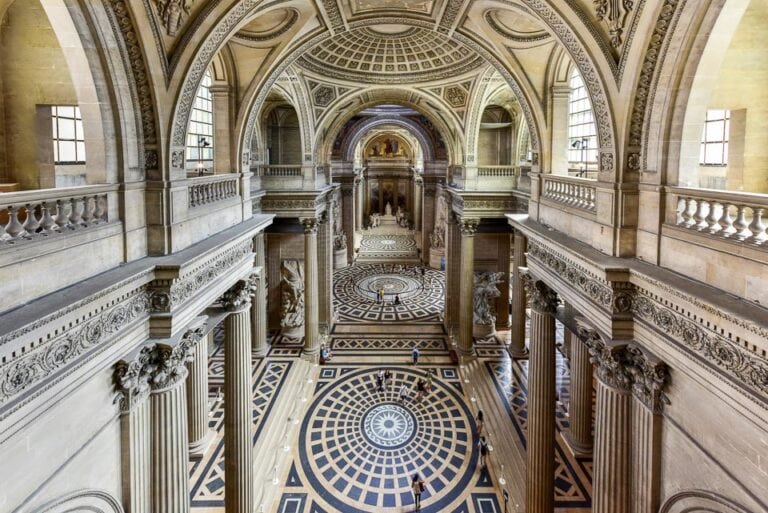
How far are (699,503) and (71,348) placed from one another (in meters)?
A: 6.87

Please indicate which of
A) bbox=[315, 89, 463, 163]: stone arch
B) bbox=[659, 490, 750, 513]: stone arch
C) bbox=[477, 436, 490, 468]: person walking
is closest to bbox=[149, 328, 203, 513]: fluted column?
bbox=[659, 490, 750, 513]: stone arch

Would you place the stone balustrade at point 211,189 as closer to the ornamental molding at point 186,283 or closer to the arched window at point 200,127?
the ornamental molding at point 186,283

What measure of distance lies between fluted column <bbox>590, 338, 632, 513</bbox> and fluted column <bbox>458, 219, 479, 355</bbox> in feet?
41.0

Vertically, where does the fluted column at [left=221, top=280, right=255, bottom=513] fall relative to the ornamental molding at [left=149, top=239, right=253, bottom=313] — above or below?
below

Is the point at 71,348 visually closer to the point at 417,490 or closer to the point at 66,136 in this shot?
the point at 66,136

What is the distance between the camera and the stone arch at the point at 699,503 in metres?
5.01

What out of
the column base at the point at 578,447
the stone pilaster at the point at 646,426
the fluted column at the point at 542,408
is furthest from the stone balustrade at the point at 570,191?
the column base at the point at 578,447

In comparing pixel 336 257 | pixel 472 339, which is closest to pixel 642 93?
pixel 472 339

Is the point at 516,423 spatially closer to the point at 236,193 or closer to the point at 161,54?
the point at 236,193

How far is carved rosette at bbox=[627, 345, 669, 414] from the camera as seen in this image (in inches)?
239

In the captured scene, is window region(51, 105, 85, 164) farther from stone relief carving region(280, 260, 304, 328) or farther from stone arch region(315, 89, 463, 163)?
stone arch region(315, 89, 463, 163)

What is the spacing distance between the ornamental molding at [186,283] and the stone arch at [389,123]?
24013 millimetres

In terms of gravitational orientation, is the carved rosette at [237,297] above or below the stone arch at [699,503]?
above

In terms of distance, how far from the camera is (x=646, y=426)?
636cm
